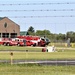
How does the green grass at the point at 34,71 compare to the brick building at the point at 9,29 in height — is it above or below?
below

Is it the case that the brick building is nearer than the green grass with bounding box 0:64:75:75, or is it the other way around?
the green grass with bounding box 0:64:75:75

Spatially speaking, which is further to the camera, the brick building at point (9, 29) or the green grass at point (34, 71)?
the brick building at point (9, 29)

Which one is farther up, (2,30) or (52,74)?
(2,30)

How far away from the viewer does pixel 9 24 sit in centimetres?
2123

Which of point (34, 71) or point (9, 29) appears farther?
point (9, 29)

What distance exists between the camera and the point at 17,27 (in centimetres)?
2003

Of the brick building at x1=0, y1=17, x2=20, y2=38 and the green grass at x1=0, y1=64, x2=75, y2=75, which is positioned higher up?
the brick building at x1=0, y1=17, x2=20, y2=38

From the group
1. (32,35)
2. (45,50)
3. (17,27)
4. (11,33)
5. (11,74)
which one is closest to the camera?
(11,74)

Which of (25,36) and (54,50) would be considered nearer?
(25,36)

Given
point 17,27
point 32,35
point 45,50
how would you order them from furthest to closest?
1. point 45,50
2. point 32,35
3. point 17,27

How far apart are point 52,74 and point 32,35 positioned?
947cm

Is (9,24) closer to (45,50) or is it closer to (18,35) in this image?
(18,35)

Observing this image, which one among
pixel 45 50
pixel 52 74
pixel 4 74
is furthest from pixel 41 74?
pixel 45 50

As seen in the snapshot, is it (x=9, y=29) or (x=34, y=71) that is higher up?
(x=9, y=29)
